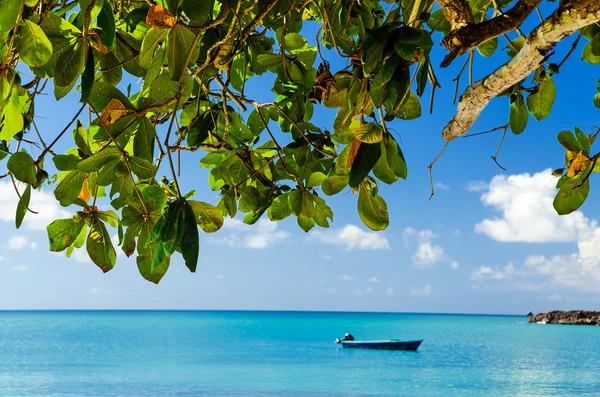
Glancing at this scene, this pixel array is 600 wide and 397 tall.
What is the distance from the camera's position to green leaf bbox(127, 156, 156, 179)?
1.27 m

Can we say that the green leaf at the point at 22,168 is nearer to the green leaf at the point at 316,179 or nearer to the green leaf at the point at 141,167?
the green leaf at the point at 141,167

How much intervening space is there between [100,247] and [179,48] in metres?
0.57

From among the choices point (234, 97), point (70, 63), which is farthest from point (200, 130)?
point (70, 63)

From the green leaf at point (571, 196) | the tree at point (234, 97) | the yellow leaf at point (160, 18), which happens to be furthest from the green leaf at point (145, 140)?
the green leaf at point (571, 196)

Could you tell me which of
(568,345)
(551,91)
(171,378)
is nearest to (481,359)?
(568,345)

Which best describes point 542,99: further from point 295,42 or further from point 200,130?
point 200,130

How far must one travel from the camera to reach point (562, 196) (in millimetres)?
1485

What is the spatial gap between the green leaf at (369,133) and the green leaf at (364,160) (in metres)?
0.03

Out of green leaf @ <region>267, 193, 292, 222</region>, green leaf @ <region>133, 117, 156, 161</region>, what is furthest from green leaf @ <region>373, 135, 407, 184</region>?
green leaf @ <region>267, 193, 292, 222</region>

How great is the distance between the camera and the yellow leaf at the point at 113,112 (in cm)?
127

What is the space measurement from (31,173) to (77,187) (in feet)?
0.34

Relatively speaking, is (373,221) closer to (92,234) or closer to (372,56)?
(372,56)

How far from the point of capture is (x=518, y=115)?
1.68 meters

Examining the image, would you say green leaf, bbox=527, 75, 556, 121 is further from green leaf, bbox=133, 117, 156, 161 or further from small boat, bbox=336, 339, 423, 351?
small boat, bbox=336, 339, 423, 351
